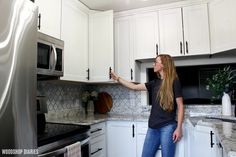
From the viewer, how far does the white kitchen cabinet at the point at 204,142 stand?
1719 mm

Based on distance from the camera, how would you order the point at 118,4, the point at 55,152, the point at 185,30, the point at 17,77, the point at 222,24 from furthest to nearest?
the point at 118,4, the point at 185,30, the point at 222,24, the point at 55,152, the point at 17,77

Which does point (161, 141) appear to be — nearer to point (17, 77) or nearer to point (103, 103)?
point (103, 103)

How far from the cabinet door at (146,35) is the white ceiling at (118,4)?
150 millimetres

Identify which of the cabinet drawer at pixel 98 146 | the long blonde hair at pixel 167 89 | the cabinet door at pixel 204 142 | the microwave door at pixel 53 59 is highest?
the microwave door at pixel 53 59

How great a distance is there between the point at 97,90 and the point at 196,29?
1712mm

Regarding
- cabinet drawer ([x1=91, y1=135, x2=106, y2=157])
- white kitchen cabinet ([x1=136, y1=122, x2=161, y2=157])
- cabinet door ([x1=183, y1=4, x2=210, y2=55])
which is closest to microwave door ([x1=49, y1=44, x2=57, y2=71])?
cabinet drawer ([x1=91, y1=135, x2=106, y2=157])

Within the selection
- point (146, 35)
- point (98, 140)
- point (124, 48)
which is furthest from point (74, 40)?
point (98, 140)

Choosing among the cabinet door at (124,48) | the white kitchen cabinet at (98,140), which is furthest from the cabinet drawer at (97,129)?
the cabinet door at (124,48)

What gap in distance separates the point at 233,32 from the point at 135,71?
1259mm

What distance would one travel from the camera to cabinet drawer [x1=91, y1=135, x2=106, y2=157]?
2336 millimetres

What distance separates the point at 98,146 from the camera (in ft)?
Result: 8.04

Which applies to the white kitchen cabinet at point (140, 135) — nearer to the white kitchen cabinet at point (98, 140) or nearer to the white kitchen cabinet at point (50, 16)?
the white kitchen cabinet at point (98, 140)

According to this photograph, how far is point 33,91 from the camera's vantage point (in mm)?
1126

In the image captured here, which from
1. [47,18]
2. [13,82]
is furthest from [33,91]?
[47,18]
